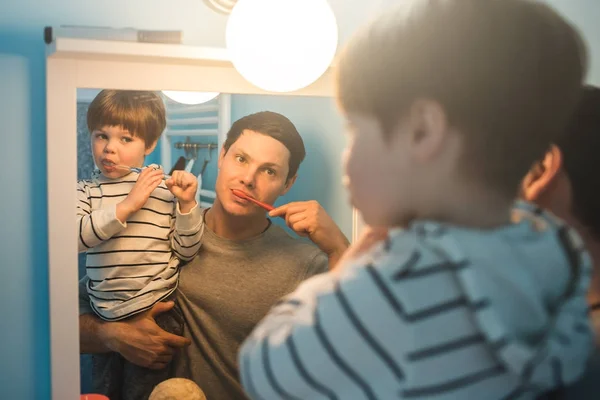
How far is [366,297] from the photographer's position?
44cm

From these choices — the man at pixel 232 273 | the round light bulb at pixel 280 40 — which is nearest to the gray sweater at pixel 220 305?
the man at pixel 232 273

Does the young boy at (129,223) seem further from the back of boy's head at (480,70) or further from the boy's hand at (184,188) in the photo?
the back of boy's head at (480,70)

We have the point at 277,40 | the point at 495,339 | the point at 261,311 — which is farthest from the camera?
the point at 261,311

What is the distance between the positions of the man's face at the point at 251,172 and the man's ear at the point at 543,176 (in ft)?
1.18

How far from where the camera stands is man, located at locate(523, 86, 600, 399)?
68 cm

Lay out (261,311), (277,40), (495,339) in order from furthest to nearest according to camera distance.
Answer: (261,311), (277,40), (495,339)

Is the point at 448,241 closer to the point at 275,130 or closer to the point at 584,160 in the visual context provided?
the point at 584,160

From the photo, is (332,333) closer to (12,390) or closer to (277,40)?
(277,40)

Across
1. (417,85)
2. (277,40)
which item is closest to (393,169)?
(417,85)

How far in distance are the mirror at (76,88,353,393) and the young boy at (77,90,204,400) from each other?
0.04 ft

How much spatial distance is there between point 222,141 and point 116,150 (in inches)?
5.7

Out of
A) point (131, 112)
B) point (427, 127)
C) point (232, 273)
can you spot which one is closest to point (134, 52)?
point (131, 112)

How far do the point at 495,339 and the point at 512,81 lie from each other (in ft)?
0.60

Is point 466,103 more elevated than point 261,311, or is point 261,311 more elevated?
point 466,103
